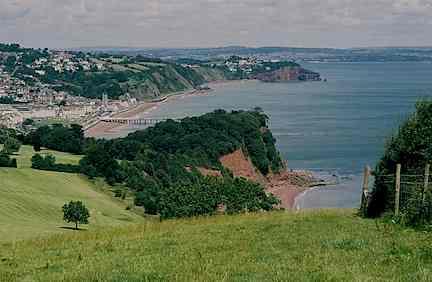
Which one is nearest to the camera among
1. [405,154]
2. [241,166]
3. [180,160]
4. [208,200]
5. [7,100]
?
[405,154]

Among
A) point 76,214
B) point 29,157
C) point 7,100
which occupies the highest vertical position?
point 76,214

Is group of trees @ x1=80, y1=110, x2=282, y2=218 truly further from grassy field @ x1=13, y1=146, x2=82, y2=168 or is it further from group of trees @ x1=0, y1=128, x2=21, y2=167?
group of trees @ x1=0, y1=128, x2=21, y2=167

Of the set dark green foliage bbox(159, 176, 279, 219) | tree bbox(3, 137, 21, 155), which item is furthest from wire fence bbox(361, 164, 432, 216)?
tree bbox(3, 137, 21, 155)

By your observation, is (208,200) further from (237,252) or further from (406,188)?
(237,252)

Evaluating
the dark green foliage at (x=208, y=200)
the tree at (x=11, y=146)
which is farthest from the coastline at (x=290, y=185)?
the tree at (x=11, y=146)

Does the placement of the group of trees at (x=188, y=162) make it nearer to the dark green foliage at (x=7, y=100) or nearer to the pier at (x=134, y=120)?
the pier at (x=134, y=120)

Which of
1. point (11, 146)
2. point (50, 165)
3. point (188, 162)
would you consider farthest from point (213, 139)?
point (50, 165)
